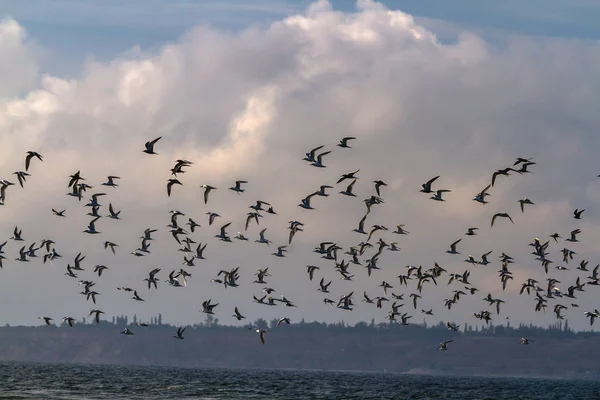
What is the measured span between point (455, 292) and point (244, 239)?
26.6 meters

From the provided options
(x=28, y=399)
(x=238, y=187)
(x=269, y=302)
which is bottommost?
(x=28, y=399)

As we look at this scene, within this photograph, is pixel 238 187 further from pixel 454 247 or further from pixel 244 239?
pixel 454 247

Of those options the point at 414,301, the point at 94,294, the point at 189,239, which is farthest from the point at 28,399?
the point at 414,301

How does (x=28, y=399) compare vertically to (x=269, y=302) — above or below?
below

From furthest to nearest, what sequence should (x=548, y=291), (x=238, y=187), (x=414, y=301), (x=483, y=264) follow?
(x=414, y=301), (x=548, y=291), (x=483, y=264), (x=238, y=187)

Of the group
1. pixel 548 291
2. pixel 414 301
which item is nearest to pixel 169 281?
pixel 414 301

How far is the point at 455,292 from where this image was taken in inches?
4119

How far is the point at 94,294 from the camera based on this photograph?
100 metres

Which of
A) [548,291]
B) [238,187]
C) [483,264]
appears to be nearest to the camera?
[238,187]

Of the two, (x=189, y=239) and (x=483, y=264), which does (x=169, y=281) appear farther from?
(x=483, y=264)

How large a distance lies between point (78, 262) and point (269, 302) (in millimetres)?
19352

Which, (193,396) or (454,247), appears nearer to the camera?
(454,247)

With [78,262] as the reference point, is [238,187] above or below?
above

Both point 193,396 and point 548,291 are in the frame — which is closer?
point 548,291
